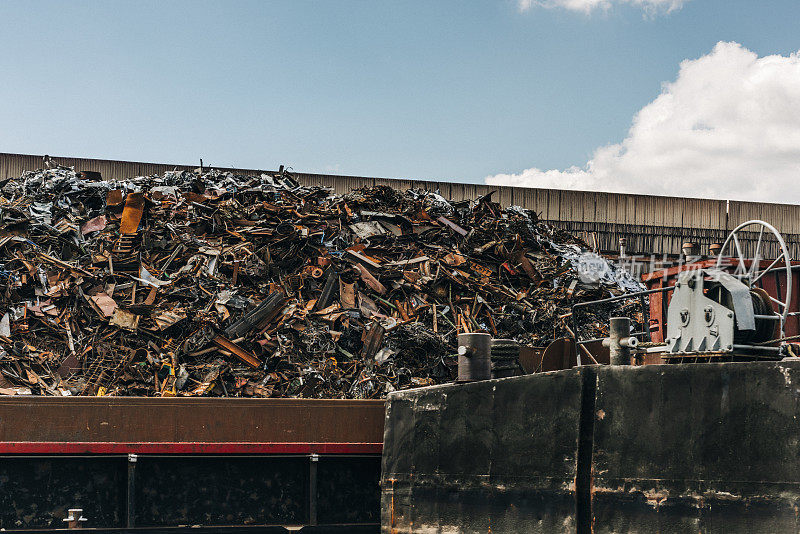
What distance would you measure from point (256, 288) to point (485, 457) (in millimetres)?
5319

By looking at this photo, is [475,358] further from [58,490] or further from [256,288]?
[256,288]

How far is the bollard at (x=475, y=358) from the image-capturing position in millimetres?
5355

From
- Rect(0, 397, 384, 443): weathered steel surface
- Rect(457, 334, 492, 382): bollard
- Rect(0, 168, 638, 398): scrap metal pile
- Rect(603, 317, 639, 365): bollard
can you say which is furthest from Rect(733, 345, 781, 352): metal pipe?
Rect(0, 168, 638, 398): scrap metal pile

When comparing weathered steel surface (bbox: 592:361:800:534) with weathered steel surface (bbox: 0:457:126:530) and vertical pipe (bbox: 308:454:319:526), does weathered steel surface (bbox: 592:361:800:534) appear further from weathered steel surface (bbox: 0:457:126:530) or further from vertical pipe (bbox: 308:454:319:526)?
weathered steel surface (bbox: 0:457:126:530)

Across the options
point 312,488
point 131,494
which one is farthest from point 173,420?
point 312,488

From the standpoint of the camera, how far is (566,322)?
10.2 meters

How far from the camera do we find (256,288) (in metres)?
9.73

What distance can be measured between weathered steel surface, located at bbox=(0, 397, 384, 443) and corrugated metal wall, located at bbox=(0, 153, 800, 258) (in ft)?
42.4

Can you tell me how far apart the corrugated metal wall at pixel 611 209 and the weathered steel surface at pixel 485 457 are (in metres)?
13.5

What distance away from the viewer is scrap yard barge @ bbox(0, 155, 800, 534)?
4379 millimetres

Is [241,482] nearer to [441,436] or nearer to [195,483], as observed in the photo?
[195,483]

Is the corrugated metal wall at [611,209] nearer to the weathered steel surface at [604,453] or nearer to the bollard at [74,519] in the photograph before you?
the bollard at [74,519]

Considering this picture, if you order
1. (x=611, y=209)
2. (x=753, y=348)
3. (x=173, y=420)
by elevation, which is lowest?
(x=173, y=420)

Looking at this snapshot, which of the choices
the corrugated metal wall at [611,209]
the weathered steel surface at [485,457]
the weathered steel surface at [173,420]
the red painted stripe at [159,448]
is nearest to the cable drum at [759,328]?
the weathered steel surface at [485,457]
